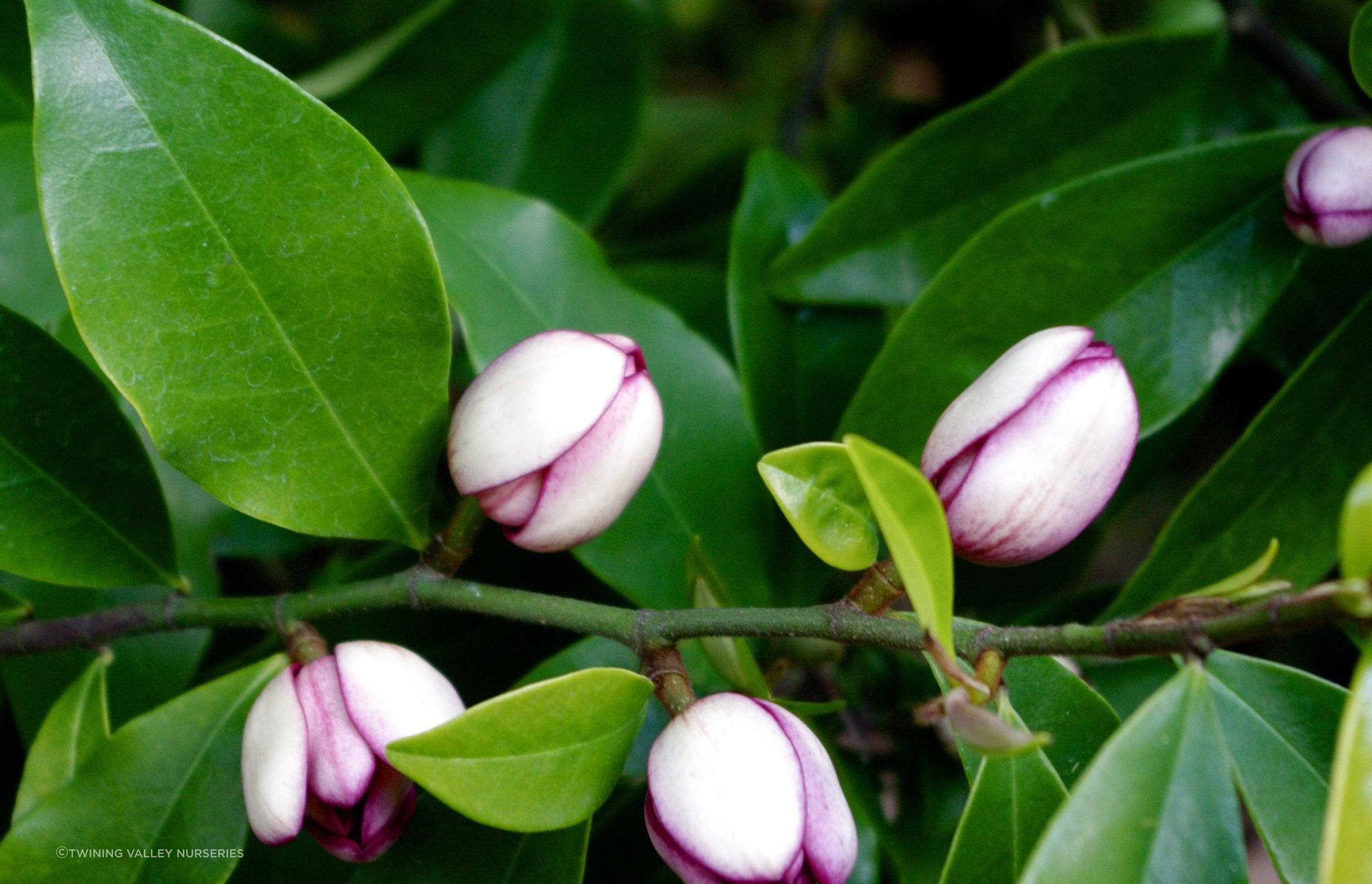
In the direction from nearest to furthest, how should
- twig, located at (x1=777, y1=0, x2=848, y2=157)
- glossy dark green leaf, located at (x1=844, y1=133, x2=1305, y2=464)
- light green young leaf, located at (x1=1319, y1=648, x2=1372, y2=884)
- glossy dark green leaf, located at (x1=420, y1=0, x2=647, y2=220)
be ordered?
light green young leaf, located at (x1=1319, y1=648, x2=1372, y2=884) → glossy dark green leaf, located at (x1=844, y1=133, x2=1305, y2=464) → glossy dark green leaf, located at (x1=420, y1=0, x2=647, y2=220) → twig, located at (x1=777, y1=0, x2=848, y2=157)

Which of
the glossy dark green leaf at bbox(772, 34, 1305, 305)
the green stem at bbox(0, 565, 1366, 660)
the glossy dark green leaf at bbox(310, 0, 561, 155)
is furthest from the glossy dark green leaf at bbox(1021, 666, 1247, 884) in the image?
the glossy dark green leaf at bbox(310, 0, 561, 155)

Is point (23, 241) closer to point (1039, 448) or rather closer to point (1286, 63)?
point (1039, 448)

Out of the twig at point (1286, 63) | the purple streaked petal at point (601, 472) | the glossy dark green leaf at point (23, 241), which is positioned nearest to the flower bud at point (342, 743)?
the purple streaked petal at point (601, 472)

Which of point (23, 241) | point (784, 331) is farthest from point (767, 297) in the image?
point (23, 241)

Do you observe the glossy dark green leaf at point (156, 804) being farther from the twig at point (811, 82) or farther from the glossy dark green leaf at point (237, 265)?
the twig at point (811, 82)

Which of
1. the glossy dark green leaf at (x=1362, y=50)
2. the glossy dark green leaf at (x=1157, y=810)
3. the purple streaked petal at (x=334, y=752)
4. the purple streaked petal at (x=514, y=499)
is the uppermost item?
the glossy dark green leaf at (x=1362, y=50)

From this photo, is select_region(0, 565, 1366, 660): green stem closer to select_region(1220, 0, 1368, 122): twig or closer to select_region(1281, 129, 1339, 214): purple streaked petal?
select_region(1281, 129, 1339, 214): purple streaked petal
